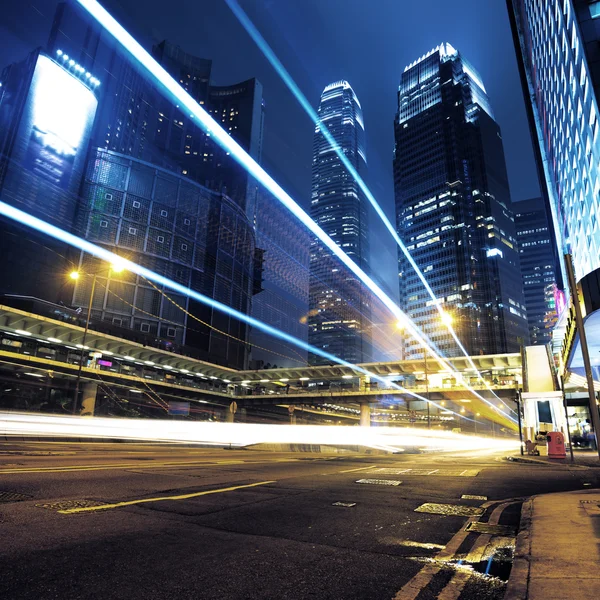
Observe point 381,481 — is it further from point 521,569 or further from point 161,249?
point 161,249

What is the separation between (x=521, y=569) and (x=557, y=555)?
60cm

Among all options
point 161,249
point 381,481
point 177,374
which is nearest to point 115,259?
point 161,249

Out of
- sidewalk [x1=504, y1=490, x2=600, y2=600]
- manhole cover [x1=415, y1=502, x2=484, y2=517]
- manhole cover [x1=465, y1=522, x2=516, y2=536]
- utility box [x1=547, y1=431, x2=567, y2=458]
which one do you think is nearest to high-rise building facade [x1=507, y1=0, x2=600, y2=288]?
A: utility box [x1=547, y1=431, x2=567, y2=458]

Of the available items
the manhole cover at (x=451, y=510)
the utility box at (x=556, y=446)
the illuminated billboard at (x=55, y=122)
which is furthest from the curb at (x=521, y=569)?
the illuminated billboard at (x=55, y=122)

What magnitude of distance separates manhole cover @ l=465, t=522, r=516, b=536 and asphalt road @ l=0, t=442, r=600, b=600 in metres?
0.13

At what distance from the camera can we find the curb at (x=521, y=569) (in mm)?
2809

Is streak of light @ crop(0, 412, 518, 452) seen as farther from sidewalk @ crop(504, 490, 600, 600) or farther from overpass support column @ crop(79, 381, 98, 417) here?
sidewalk @ crop(504, 490, 600, 600)

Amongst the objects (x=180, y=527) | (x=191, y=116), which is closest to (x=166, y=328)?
(x=180, y=527)

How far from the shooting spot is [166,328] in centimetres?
9038

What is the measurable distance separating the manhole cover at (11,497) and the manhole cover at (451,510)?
577 cm

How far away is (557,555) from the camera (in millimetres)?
3697

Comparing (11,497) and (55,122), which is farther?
(55,122)

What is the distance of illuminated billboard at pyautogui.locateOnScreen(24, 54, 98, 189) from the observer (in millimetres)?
74688

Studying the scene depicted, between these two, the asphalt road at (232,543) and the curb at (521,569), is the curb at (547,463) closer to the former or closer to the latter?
the asphalt road at (232,543)
